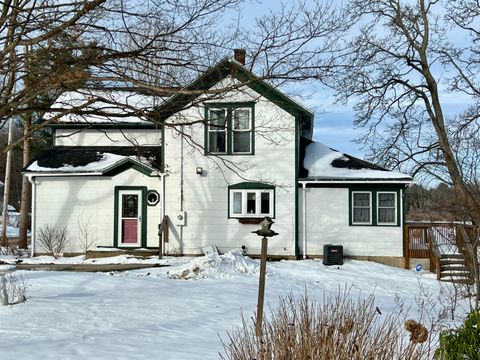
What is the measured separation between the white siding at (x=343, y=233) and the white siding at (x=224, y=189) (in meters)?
0.73

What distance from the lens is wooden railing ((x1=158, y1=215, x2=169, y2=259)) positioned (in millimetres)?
18703

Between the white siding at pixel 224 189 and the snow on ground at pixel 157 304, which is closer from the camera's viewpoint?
the snow on ground at pixel 157 304

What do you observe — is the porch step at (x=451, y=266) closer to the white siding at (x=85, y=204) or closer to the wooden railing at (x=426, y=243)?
the wooden railing at (x=426, y=243)

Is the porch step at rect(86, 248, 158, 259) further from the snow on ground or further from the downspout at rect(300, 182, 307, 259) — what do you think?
the downspout at rect(300, 182, 307, 259)

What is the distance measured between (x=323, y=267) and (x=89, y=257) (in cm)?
800

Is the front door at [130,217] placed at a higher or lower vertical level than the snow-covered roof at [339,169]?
lower

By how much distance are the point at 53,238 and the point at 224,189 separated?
21.3 ft

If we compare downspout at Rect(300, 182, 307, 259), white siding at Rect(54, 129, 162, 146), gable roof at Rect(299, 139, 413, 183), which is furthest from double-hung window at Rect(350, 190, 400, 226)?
white siding at Rect(54, 129, 162, 146)

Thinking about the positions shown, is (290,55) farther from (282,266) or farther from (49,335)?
(282,266)

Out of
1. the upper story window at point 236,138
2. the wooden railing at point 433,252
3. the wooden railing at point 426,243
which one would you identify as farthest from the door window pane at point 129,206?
the wooden railing at point 433,252

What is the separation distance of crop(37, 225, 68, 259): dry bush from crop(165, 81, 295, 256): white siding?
Answer: 3950mm

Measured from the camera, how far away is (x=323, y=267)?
1780 cm

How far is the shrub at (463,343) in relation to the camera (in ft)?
13.0

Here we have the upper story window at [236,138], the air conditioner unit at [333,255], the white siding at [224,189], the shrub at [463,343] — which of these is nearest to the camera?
the shrub at [463,343]
